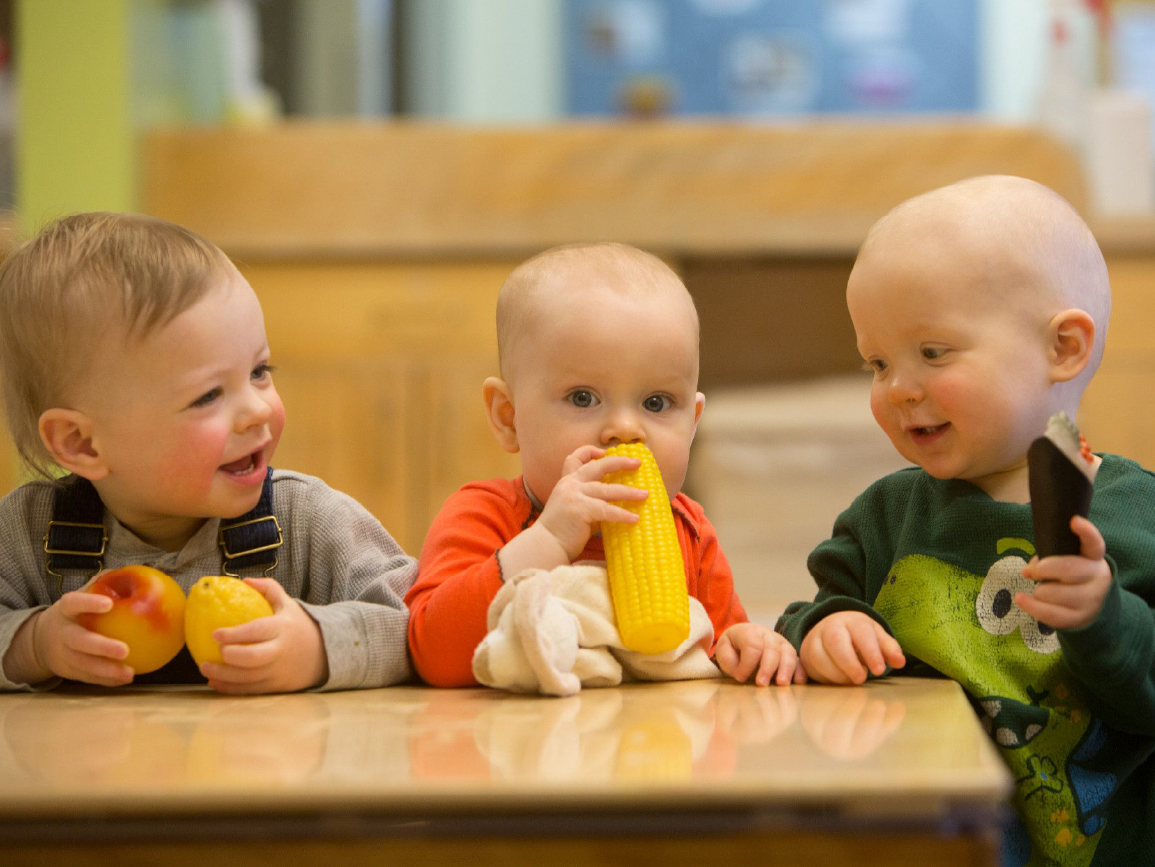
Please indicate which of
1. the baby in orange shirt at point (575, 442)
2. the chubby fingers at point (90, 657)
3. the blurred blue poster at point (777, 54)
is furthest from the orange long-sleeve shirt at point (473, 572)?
the blurred blue poster at point (777, 54)

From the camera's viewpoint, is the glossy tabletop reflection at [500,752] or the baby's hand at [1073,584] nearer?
the glossy tabletop reflection at [500,752]

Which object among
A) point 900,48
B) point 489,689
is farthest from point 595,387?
point 900,48

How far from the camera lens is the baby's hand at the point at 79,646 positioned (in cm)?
86

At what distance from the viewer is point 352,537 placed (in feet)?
3.37

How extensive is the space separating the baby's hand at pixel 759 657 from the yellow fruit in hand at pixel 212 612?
34 centimetres

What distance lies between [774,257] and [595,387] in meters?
2.08

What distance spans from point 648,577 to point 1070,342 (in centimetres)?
38

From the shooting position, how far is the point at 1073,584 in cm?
77

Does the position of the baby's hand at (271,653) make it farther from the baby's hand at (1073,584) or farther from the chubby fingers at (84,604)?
the baby's hand at (1073,584)

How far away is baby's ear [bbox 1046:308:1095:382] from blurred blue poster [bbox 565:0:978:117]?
3.22 m

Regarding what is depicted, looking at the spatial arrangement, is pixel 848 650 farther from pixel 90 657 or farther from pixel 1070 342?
pixel 90 657

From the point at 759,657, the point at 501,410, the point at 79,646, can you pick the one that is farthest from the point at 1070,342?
the point at 79,646

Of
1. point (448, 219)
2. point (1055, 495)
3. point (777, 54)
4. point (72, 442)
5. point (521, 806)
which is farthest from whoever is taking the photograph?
point (777, 54)

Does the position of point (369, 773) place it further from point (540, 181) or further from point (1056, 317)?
point (540, 181)
